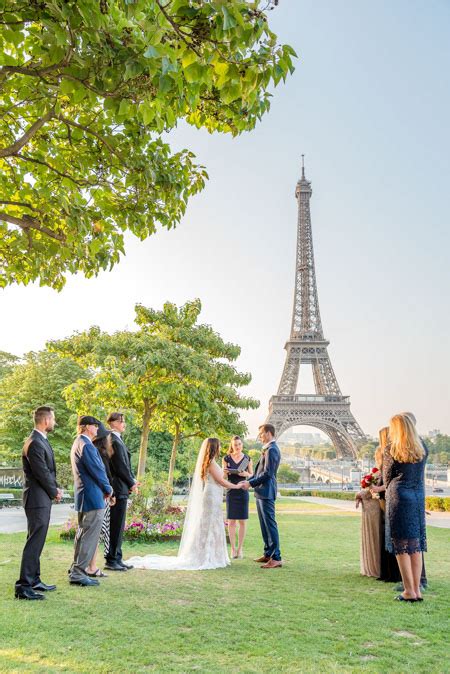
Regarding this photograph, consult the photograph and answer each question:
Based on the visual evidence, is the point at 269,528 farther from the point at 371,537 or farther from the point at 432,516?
the point at 432,516

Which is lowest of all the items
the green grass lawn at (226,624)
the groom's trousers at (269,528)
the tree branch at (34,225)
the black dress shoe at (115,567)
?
the green grass lawn at (226,624)

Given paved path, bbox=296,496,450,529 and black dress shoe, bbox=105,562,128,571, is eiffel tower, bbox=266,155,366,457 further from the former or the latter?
black dress shoe, bbox=105,562,128,571

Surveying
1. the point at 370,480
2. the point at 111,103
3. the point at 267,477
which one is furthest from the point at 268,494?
the point at 111,103

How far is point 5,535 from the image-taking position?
12.7 metres

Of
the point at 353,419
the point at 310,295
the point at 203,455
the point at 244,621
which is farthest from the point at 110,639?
the point at 310,295

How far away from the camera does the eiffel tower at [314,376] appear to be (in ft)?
195

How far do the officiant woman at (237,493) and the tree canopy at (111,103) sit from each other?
4.27 m

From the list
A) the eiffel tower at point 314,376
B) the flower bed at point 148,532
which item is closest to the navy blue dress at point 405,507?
the flower bed at point 148,532

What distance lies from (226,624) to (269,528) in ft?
11.2

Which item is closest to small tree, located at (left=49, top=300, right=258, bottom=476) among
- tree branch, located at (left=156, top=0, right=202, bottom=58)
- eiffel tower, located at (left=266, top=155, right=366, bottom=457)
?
tree branch, located at (left=156, top=0, right=202, bottom=58)

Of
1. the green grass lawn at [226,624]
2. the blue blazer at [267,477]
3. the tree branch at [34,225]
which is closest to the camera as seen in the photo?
the green grass lawn at [226,624]

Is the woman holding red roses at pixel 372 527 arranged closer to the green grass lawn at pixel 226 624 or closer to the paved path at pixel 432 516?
the green grass lawn at pixel 226 624

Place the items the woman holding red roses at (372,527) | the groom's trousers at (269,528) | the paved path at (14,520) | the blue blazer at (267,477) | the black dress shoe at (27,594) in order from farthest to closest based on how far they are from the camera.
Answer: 1. the paved path at (14,520)
2. the blue blazer at (267,477)
3. the groom's trousers at (269,528)
4. the woman holding red roses at (372,527)
5. the black dress shoe at (27,594)

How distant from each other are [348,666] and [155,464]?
44.2 metres
